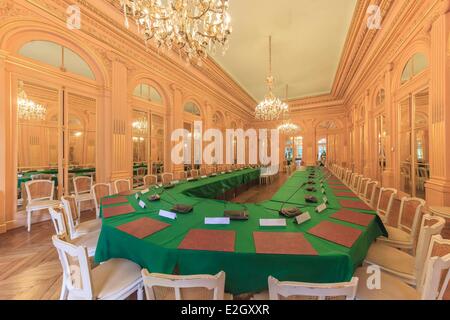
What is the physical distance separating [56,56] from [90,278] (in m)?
4.84

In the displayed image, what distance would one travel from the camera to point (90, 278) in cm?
121

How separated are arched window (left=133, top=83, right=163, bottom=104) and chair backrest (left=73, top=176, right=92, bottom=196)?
→ 9.11 feet

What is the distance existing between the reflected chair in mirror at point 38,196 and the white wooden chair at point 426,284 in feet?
14.4

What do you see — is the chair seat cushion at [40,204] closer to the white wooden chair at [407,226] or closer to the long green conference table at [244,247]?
the long green conference table at [244,247]

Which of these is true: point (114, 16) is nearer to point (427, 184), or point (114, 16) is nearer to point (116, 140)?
point (116, 140)

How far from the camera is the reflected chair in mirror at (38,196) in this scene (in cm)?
332

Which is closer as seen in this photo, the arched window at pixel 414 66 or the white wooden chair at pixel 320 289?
the white wooden chair at pixel 320 289

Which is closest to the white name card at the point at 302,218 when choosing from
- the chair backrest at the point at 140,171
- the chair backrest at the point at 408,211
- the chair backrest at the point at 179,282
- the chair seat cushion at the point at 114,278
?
the chair backrest at the point at 179,282

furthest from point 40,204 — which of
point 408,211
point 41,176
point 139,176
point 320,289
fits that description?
point 408,211

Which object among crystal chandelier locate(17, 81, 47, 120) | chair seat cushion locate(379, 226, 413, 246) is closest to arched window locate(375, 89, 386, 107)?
chair seat cushion locate(379, 226, 413, 246)

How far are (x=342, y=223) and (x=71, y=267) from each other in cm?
219

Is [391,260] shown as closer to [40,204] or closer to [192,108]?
[40,204]

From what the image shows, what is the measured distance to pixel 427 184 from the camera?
379 cm

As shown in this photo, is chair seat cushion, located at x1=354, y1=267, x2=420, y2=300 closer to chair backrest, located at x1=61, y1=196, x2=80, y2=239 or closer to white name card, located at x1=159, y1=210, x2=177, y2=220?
white name card, located at x1=159, y1=210, x2=177, y2=220
